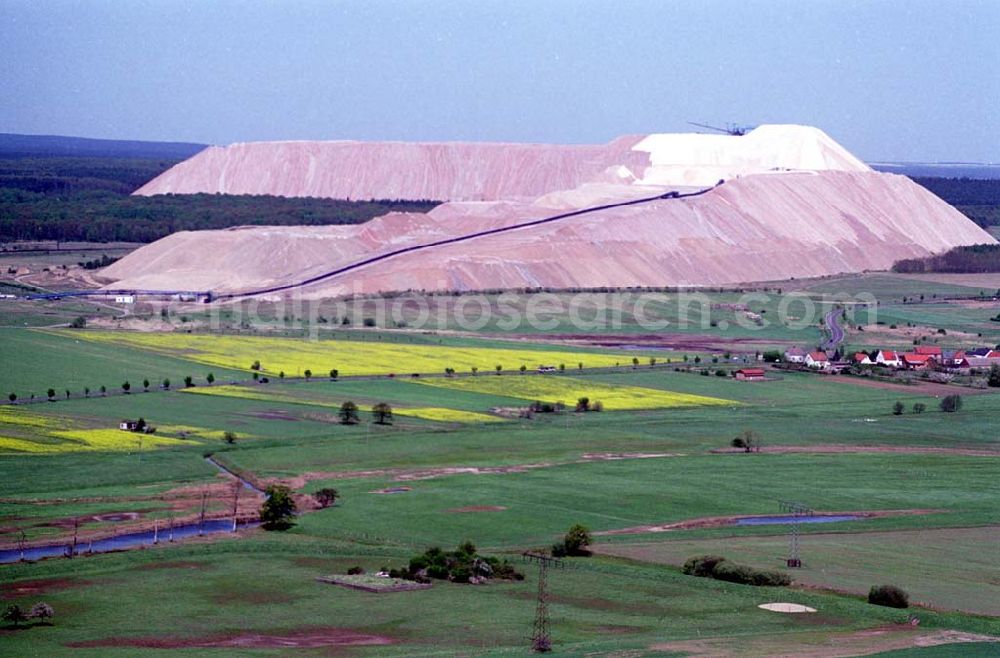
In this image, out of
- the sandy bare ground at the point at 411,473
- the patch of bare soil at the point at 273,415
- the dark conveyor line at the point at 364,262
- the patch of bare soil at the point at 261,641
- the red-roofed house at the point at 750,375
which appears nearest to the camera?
the patch of bare soil at the point at 261,641

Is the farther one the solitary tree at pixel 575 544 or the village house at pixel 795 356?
the village house at pixel 795 356

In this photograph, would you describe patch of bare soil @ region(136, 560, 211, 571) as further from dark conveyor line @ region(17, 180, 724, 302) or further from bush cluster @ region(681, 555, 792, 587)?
dark conveyor line @ region(17, 180, 724, 302)

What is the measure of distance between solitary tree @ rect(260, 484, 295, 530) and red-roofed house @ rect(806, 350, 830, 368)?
1579 inches

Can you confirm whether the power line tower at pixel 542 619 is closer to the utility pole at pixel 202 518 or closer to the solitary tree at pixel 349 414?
the utility pole at pixel 202 518

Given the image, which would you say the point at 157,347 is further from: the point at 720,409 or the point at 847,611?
the point at 847,611

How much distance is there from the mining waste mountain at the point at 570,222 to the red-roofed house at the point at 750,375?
110 ft

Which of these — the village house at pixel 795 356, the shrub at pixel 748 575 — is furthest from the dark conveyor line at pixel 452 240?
the shrub at pixel 748 575

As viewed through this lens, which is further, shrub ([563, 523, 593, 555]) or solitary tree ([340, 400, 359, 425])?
solitary tree ([340, 400, 359, 425])

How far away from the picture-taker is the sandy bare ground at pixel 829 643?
33.2m

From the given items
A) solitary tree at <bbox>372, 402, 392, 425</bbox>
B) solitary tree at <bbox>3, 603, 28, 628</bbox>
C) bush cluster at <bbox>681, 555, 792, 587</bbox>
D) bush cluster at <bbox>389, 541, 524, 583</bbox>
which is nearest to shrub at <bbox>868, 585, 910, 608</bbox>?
bush cluster at <bbox>681, 555, 792, 587</bbox>

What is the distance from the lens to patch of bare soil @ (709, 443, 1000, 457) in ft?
193

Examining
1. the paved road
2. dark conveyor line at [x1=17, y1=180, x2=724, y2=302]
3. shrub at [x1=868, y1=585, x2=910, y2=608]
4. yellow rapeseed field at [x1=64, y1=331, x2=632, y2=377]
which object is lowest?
shrub at [x1=868, y1=585, x2=910, y2=608]

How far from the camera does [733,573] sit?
39906mm

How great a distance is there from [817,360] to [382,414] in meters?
26.6
